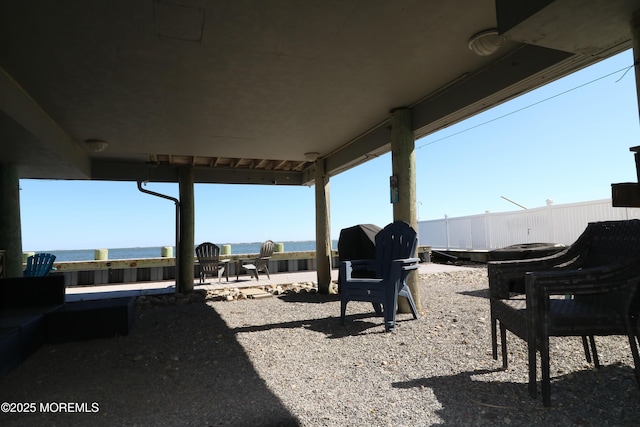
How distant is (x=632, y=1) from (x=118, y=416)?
334cm

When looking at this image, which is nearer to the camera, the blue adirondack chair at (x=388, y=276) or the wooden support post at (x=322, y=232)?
the blue adirondack chair at (x=388, y=276)

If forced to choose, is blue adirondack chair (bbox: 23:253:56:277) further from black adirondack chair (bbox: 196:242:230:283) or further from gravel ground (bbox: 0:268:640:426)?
black adirondack chair (bbox: 196:242:230:283)

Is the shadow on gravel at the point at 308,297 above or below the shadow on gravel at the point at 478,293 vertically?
below

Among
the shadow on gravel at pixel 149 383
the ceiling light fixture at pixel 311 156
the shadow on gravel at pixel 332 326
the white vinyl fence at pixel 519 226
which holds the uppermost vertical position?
the ceiling light fixture at pixel 311 156

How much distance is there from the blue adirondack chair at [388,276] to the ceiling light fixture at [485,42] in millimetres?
1900

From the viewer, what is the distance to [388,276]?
3.82 meters

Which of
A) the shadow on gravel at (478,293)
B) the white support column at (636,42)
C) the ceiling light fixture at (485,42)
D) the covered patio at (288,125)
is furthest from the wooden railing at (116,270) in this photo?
the white support column at (636,42)

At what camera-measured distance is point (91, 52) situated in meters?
2.87

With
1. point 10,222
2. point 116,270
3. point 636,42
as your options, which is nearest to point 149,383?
point 636,42

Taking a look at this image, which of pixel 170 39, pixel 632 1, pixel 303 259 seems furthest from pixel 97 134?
pixel 303 259

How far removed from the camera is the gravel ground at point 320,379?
6.14ft

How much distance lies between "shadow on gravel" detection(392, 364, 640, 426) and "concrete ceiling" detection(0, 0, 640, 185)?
1.95m

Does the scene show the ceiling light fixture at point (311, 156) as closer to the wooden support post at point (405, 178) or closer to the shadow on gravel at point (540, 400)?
the wooden support post at point (405, 178)

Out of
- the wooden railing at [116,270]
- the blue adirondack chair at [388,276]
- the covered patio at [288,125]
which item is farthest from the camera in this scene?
the wooden railing at [116,270]
